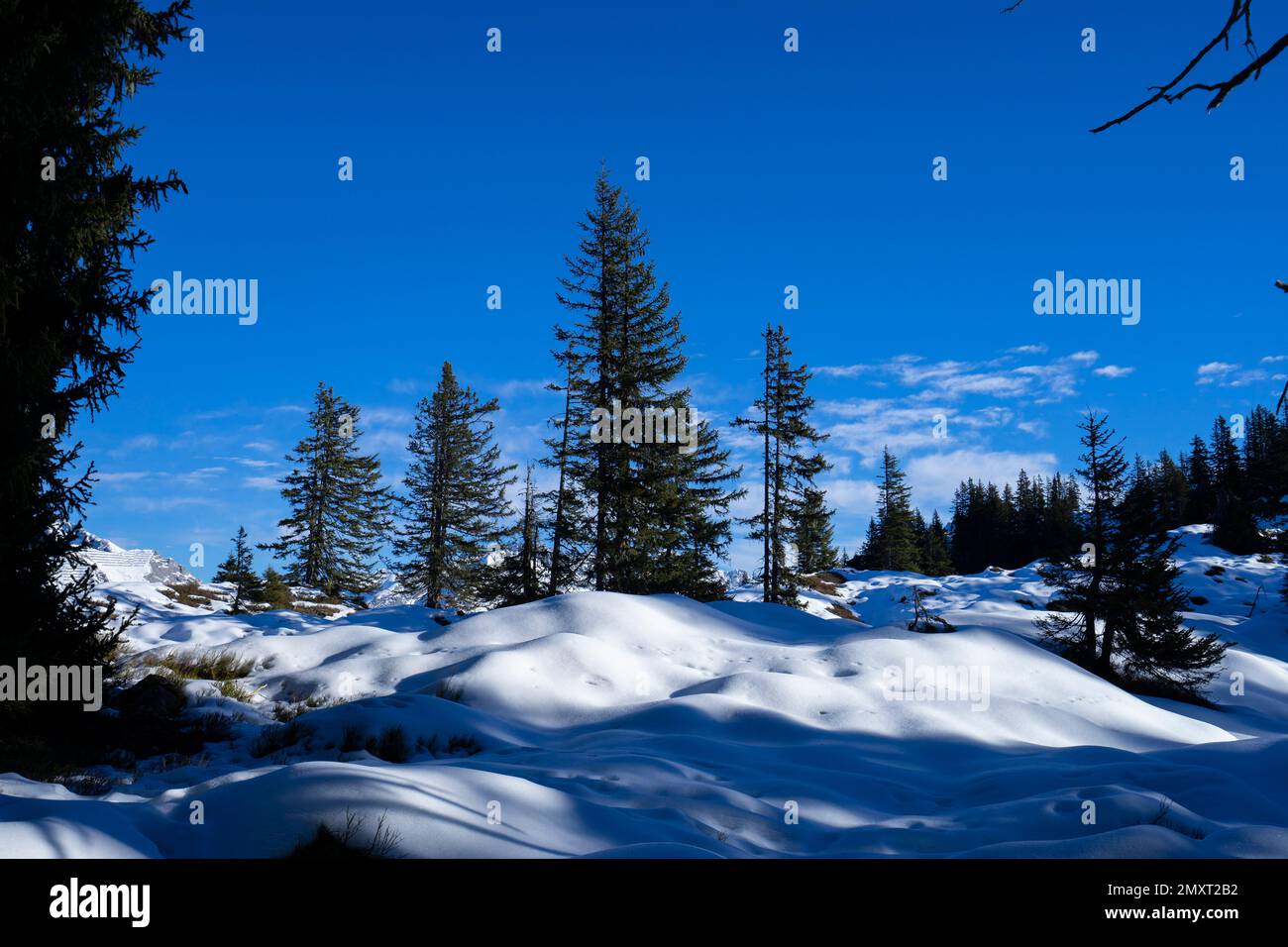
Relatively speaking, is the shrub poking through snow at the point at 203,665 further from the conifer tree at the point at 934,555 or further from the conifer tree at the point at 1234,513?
the conifer tree at the point at 934,555

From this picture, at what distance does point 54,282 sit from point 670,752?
855 centimetres

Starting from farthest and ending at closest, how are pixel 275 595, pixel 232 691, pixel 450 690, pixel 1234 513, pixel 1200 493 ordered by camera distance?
pixel 1200 493, pixel 1234 513, pixel 275 595, pixel 450 690, pixel 232 691

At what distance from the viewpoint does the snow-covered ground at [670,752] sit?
3705 mm

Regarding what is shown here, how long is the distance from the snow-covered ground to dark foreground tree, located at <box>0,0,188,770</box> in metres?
1.85

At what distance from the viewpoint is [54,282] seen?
7.65m

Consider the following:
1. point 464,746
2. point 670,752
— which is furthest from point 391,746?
point 670,752

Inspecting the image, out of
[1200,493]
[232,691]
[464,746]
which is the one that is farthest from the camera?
[1200,493]

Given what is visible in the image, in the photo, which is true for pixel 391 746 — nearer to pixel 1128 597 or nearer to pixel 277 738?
pixel 277 738

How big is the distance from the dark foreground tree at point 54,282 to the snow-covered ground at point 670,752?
1847mm

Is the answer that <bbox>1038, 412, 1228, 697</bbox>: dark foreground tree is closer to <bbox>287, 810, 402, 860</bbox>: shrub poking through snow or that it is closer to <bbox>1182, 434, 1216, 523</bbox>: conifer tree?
<bbox>287, 810, 402, 860</bbox>: shrub poking through snow

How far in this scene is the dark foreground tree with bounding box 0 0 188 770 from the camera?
706 centimetres

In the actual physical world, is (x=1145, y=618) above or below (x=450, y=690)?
below

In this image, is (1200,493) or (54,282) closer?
(54,282)
